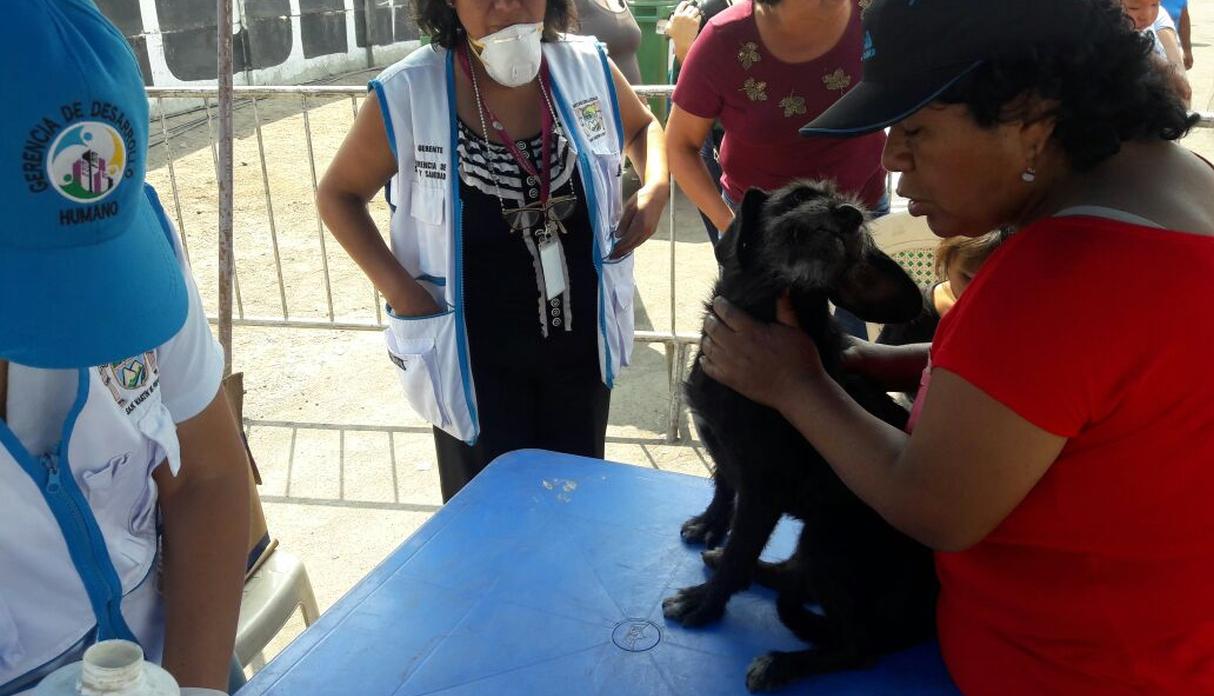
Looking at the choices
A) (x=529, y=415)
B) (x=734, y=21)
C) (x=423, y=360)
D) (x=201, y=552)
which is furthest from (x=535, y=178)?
(x=201, y=552)

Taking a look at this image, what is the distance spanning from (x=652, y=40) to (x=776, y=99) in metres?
5.61

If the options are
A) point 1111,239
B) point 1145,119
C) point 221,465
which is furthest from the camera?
point 221,465

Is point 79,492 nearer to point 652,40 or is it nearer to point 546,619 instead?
point 546,619

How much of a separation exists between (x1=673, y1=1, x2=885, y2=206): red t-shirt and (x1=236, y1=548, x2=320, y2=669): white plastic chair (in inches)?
80.0

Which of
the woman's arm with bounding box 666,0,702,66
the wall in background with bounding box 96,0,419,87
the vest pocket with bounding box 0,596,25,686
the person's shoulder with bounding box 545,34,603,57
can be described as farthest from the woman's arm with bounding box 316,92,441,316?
the wall in background with bounding box 96,0,419,87

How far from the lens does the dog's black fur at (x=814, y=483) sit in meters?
1.72

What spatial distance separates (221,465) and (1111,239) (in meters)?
1.39

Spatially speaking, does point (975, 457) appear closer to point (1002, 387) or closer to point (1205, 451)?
point (1002, 387)

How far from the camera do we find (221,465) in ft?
5.06

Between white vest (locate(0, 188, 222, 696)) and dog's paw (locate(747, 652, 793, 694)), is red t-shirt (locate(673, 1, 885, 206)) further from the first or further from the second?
white vest (locate(0, 188, 222, 696))

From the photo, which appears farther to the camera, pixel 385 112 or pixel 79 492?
pixel 385 112

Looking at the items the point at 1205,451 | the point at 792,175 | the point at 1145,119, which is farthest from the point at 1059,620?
the point at 792,175

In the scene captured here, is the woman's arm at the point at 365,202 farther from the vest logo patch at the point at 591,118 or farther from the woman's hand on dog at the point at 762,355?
the woman's hand on dog at the point at 762,355

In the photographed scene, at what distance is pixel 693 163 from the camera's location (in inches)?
149
